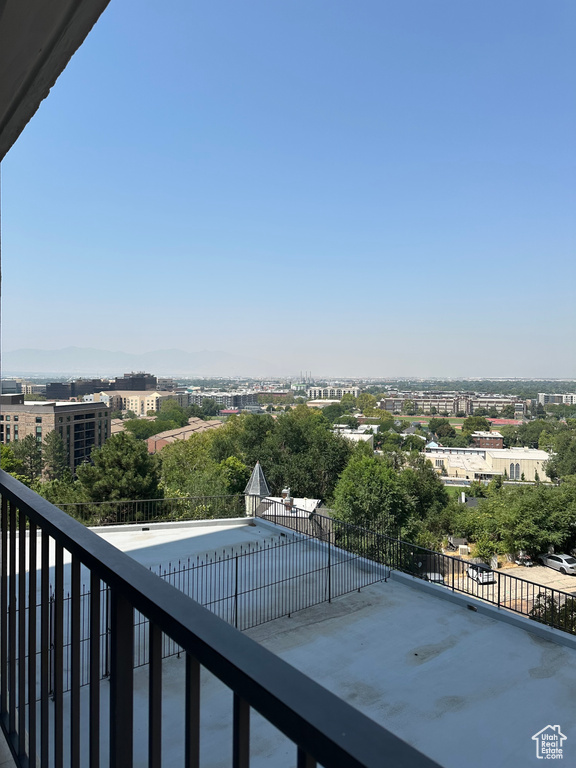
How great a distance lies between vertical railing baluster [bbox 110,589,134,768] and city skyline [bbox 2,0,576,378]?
79.0ft

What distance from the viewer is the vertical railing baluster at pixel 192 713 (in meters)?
0.55

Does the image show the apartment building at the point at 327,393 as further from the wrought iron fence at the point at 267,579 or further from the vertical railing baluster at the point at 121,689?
the vertical railing baluster at the point at 121,689

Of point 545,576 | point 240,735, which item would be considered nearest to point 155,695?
point 240,735

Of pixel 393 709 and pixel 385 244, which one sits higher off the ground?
pixel 385 244

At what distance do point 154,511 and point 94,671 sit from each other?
705 inches

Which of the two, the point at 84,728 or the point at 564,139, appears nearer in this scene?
the point at 84,728

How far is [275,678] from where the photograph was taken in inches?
17.3

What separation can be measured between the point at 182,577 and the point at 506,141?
102 m

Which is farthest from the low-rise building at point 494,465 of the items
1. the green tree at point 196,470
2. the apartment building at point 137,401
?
the apartment building at point 137,401

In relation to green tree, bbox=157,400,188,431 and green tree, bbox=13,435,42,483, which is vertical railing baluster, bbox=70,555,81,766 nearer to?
green tree, bbox=13,435,42,483

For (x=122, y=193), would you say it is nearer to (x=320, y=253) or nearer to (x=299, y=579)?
(x=320, y=253)

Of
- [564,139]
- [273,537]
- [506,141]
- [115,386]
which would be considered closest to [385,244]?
[506,141]

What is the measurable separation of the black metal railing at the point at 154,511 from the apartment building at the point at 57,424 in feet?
60.4

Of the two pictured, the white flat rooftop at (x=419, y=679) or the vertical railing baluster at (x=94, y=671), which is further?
the white flat rooftop at (x=419, y=679)
